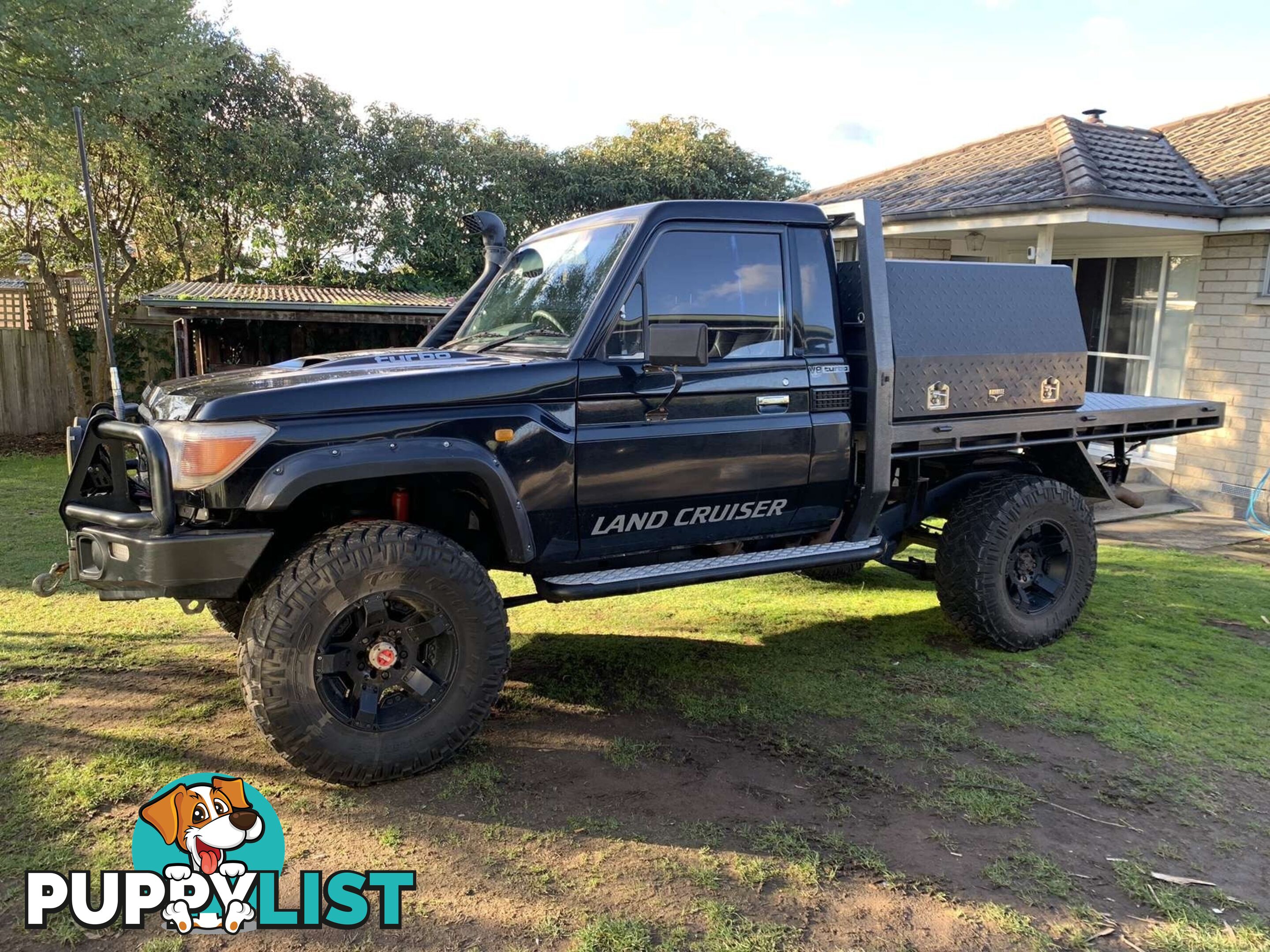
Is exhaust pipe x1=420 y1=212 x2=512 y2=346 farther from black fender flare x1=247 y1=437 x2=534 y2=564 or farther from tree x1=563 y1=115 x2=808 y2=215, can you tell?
tree x1=563 y1=115 x2=808 y2=215

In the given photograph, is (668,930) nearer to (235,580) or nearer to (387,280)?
(235,580)

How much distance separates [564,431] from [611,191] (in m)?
17.5

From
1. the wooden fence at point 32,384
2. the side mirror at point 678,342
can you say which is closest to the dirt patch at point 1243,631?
the side mirror at point 678,342

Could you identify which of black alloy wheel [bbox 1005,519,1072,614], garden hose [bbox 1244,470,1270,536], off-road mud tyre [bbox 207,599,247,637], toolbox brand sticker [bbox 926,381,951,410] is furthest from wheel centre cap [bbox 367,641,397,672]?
garden hose [bbox 1244,470,1270,536]

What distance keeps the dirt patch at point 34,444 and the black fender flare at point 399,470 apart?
450 inches

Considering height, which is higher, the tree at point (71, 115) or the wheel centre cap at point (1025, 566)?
the tree at point (71, 115)

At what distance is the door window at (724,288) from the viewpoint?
414 cm

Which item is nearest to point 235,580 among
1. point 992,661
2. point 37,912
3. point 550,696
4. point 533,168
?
point 37,912

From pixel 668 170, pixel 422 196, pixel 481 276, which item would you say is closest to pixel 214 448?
pixel 481 276

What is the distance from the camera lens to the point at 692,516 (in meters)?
4.27

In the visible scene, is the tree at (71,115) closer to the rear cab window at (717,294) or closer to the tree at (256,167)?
the tree at (256,167)

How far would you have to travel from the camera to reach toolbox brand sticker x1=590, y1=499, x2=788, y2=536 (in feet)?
13.4

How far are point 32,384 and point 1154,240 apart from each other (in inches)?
601

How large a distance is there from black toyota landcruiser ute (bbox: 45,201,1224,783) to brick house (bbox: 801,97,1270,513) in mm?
3980
